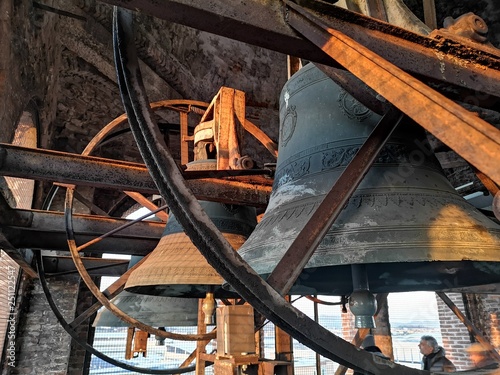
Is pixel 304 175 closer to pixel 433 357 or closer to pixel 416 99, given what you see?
pixel 416 99

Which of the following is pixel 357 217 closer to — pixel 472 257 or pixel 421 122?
pixel 472 257

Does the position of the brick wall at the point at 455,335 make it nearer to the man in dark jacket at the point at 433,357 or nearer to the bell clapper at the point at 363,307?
the man in dark jacket at the point at 433,357

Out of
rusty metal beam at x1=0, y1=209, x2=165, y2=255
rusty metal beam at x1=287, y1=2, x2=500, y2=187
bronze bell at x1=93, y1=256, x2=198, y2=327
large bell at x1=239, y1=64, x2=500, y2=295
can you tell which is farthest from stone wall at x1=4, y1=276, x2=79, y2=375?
rusty metal beam at x1=287, y1=2, x2=500, y2=187


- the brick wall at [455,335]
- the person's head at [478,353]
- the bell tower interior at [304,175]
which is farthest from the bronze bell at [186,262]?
the brick wall at [455,335]

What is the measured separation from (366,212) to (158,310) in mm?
2086

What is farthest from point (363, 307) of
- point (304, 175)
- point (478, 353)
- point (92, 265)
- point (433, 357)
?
point (478, 353)

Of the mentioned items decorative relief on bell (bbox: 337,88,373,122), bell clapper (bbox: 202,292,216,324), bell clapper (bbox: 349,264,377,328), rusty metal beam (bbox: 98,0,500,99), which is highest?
decorative relief on bell (bbox: 337,88,373,122)

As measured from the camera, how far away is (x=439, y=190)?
1.08 m

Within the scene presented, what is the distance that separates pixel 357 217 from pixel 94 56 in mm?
4270

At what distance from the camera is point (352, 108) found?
4.04 feet

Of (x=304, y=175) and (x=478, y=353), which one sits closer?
(x=304, y=175)

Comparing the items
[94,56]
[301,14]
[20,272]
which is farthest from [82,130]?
[301,14]

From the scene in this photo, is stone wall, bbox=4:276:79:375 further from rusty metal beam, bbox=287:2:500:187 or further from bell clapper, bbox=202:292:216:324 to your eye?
rusty metal beam, bbox=287:2:500:187

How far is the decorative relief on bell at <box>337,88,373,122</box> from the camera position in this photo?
1.21 metres
